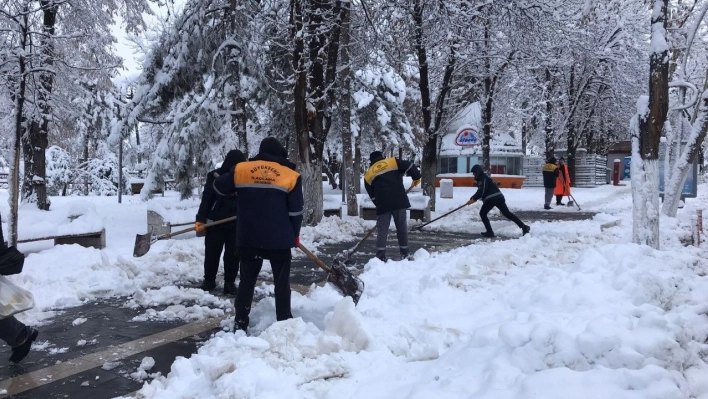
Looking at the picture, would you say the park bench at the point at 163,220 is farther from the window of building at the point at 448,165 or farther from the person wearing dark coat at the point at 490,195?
the window of building at the point at 448,165

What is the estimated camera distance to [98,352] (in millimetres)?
4703

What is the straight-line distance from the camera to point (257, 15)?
14078mm

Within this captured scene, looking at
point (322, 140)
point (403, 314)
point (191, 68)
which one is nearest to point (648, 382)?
point (403, 314)

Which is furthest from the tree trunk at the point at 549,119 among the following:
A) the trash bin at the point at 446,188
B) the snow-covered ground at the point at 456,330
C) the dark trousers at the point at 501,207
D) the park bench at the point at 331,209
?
the snow-covered ground at the point at 456,330

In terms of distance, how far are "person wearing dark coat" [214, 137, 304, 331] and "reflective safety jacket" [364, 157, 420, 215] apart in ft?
11.7

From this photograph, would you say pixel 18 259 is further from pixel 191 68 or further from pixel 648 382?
pixel 191 68

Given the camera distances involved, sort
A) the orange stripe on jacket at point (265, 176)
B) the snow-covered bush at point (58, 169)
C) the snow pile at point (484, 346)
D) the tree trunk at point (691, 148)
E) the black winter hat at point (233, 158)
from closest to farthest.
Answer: the snow pile at point (484, 346) < the orange stripe on jacket at point (265, 176) < the black winter hat at point (233, 158) < the tree trunk at point (691, 148) < the snow-covered bush at point (58, 169)

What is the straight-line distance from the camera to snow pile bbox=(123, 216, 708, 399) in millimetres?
3246

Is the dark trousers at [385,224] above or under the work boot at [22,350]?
above

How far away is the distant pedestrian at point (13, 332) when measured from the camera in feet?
13.4

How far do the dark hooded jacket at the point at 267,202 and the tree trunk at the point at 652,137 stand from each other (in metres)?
5.86

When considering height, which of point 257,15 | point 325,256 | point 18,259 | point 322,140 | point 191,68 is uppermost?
point 257,15

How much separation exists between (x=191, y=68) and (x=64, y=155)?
797 inches

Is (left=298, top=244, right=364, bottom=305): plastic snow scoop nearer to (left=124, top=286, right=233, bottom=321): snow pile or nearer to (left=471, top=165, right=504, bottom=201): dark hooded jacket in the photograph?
(left=124, top=286, right=233, bottom=321): snow pile
